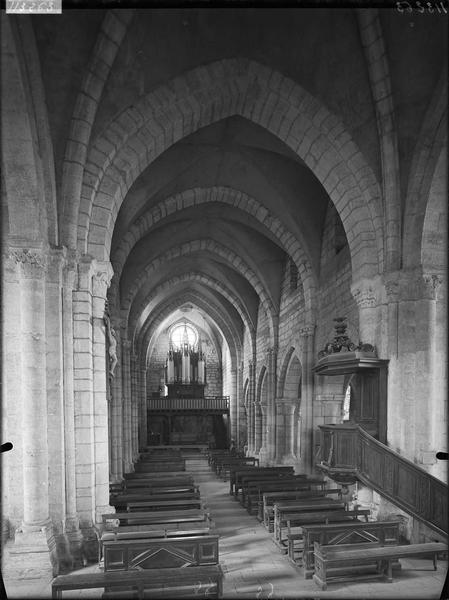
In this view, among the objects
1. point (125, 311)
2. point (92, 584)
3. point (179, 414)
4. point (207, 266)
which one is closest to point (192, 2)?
point (92, 584)

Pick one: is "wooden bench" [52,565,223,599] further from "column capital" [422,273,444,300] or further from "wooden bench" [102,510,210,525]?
"column capital" [422,273,444,300]

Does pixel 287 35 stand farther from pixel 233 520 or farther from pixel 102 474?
pixel 233 520

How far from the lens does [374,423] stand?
29.0 ft

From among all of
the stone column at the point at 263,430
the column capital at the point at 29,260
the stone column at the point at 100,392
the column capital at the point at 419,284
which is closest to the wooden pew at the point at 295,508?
the stone column at the point at 100,392

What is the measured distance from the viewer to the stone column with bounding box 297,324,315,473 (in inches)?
550

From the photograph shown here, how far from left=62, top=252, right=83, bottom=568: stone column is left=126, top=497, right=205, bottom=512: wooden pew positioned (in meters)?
1.96

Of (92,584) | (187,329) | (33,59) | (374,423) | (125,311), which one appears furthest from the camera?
(187,329)

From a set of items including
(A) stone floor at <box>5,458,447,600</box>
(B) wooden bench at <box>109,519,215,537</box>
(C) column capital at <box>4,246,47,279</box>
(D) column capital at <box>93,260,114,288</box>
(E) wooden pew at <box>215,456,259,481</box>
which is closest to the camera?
(A) stone floor at <box>5,458,447,600</box>

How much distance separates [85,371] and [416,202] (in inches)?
263

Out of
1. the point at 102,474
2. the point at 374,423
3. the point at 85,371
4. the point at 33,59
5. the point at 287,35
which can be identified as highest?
the point at 287,35

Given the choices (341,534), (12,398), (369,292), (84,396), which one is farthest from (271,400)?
(12,398)

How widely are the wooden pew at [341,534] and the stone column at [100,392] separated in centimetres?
358

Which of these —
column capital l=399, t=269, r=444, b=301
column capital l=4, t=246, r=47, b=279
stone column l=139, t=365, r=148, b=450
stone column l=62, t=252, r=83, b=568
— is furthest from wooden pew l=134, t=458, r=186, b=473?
column capital l=4, t=246, r=47, b=279

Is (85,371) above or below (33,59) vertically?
below
